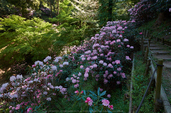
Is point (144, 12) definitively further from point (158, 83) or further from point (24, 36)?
point (24, 36)

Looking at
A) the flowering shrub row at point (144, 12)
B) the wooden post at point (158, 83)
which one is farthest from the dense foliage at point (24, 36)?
the wooden post at point (158, 83)

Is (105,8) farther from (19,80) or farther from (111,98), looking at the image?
(19,80)

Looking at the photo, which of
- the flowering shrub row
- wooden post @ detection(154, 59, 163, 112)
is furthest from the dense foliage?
wooden post @ detection(154, 59, 163, 112)

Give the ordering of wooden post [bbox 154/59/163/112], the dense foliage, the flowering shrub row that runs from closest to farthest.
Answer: wooden post [bbox 154/59/163/112] → the flowering shrub row → the dense foliage

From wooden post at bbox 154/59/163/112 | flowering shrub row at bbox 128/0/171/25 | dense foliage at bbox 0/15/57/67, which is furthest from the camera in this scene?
dense foliage at bbox 0/15/57/67

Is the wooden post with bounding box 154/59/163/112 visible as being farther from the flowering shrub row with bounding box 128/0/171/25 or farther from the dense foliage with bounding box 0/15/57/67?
the dense foliage with bounding box 0/15/57/67

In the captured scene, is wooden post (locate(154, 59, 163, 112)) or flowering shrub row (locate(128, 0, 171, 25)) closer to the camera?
wooden post (locate(154, 59, 163, 112))

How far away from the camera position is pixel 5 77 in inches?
244

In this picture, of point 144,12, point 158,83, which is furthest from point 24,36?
point 144,12

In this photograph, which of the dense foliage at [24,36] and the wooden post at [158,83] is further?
the dense foliage at [24,36]

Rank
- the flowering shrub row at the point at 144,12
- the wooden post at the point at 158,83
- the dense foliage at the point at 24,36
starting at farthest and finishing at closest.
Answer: the dense foliage at the point at 24,36, the flowering shrub row at the point at 144,12, the wooden post at the point at 158,83

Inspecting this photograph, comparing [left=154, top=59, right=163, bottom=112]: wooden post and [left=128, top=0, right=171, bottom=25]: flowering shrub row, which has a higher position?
[left=128, top=0, right=171, bottom=25]: flowering shrub row

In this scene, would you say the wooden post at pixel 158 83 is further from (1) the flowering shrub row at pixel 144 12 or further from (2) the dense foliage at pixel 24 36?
(2) the dense foliage at pixel 24 36

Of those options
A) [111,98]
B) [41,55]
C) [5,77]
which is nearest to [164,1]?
[111,98]
